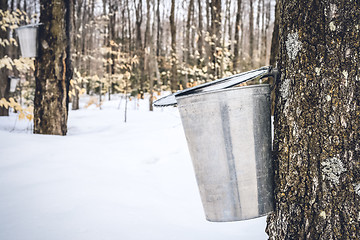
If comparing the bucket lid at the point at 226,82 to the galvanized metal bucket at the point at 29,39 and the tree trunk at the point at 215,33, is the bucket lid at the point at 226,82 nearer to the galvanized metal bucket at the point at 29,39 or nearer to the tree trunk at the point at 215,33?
the galvanized metal bucket at the point at 29,39

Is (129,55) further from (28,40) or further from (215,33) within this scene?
(28,40)

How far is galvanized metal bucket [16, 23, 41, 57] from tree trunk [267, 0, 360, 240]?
341cm

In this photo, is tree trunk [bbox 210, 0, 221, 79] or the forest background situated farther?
tree trunk [bbox 210, 0, 221, 79]

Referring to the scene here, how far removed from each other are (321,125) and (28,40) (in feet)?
12.0

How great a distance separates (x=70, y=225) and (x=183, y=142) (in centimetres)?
196

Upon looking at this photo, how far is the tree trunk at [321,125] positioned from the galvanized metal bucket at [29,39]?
3405 mm

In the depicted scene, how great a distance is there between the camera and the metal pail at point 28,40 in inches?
136

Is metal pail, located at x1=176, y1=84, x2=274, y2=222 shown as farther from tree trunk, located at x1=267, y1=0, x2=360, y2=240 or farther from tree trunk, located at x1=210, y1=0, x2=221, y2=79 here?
tree trunk, located at x1=210, y1=0, x2=221, y2=79

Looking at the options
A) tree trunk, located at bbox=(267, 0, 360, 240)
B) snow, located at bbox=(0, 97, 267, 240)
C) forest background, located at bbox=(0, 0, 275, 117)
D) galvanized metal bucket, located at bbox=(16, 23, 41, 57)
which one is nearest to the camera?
tree trunk, located at bbox=(267, 0, 360, 240)

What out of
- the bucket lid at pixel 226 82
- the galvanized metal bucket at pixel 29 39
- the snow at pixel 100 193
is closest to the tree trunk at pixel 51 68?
the galvanized metal bucket at pixel 29 39

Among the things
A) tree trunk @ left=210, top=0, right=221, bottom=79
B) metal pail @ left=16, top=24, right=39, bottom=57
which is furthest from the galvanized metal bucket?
tree trunk @ left=210, top=0, right=221, bottom=79

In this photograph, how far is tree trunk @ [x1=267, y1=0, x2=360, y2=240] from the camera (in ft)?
3.15

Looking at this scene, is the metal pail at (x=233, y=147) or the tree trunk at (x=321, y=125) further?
the metal pail at (x=233, y=147)

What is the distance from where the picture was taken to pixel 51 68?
3.53 m
